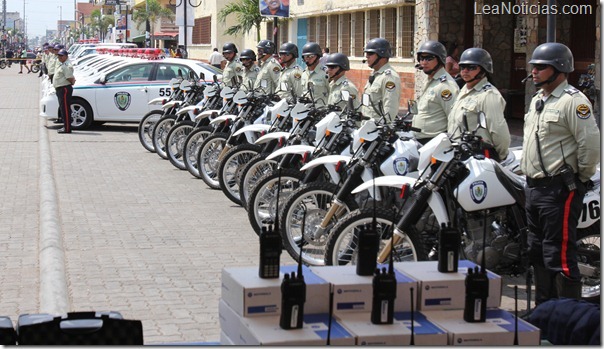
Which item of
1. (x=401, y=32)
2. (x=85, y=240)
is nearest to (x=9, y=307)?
(x=85, y=240)

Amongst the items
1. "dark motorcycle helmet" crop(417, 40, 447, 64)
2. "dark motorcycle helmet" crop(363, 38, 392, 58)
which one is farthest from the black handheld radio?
"dark motorcycle helmet" crop(363, 38, 392, 58)

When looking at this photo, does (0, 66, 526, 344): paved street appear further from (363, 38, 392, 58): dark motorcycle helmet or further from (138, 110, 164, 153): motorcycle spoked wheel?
(363, 38, 392, 58): dark motorcycle helmet

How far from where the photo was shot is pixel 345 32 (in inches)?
1350

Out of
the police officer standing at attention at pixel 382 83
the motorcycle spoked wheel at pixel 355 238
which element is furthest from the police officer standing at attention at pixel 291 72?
the motorcycle spoked wheel at pixel 355 238

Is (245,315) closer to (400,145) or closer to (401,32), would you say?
(400,145)

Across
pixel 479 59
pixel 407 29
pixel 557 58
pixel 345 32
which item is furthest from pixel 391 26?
pixel 557 58

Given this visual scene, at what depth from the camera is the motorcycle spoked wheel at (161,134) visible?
15.8 meters

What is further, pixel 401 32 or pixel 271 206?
pixel 401 32

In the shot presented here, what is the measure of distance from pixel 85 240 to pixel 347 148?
2.57 metres

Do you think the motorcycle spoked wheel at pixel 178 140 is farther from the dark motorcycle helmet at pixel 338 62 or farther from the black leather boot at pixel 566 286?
the black leather boot at pixel 566 286

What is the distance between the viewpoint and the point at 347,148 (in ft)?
29.6

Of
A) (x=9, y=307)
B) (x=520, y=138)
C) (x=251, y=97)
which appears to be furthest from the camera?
(x=520, y=138)

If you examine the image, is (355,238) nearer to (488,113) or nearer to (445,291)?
(488,113)

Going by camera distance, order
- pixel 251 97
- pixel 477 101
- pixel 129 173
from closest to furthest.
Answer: pixel 477 101 → pixel 251 97 → pixel 129 173
